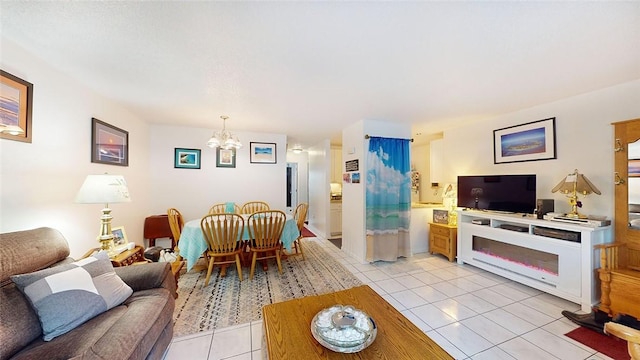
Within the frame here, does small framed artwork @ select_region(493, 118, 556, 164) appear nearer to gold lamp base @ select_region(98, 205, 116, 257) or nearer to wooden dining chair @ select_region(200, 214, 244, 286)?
wooden dining chair @ select_region(200, 214, 244, 286)

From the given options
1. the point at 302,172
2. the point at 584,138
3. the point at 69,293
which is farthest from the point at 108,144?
the point at 584,138

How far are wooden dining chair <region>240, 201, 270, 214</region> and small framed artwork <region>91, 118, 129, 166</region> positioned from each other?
1.84 metres

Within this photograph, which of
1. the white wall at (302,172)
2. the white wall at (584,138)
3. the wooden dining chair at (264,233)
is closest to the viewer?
the white wall at (584,138)

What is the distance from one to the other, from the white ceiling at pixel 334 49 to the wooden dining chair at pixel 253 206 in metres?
2.01

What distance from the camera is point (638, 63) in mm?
1821

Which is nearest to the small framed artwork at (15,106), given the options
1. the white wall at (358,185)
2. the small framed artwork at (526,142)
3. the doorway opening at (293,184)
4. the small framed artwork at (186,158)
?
the small framed artwork at (186,158)

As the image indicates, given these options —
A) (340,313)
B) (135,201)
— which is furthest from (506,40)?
(135,201)

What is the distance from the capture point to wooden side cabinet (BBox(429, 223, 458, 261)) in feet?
11.7

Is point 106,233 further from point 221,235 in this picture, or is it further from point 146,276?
point 221,235

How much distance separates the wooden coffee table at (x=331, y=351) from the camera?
3.68ft

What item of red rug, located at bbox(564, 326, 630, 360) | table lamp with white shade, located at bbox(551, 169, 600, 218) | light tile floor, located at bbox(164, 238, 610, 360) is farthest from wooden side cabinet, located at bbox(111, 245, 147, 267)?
table lamp with white shade, located at bbox(551, 169, 600, 218)

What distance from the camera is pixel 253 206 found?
427cm

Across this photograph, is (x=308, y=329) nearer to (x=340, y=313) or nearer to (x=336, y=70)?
(x=340, y=313)

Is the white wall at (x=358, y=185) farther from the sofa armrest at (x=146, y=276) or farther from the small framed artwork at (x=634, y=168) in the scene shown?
the sofa armrest at (x=146, y=276)
